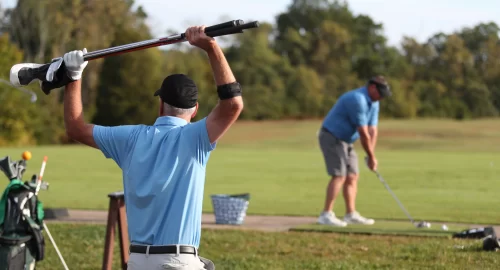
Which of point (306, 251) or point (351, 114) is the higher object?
point (351, 114)

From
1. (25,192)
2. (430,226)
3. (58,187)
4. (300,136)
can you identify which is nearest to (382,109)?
(300,136)

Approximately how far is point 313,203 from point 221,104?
11.5m

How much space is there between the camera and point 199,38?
14.3ft

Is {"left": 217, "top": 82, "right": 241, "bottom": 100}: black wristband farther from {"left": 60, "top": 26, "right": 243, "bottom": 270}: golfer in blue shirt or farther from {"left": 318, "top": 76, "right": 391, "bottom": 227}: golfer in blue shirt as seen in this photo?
{"left": 318, "top": 76, "right": 391, "bottom": 227}: golfer in blue shirt

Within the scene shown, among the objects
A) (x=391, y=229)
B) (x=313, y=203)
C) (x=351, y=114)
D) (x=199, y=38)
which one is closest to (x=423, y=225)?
(x=391, y=229)

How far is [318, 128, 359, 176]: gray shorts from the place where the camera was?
40.6ft

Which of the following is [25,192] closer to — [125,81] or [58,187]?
[58,187]

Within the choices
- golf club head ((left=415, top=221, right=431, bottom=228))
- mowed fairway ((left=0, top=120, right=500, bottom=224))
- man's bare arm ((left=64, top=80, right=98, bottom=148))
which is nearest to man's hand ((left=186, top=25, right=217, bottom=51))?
man's bare arm ((left=64, top=80, right=98, bottom=148))

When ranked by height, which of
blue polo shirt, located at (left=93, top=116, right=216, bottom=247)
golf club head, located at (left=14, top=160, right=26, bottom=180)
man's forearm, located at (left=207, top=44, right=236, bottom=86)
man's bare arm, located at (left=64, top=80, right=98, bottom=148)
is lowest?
golf club head, located at (left=14, top=160, right=26, bottom=180)

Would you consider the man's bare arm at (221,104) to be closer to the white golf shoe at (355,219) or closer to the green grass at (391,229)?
the green grass at (391,229)

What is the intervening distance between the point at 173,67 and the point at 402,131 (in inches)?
894

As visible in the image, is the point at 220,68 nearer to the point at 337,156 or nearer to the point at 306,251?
the point at 306,251

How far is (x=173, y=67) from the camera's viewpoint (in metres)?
70.6

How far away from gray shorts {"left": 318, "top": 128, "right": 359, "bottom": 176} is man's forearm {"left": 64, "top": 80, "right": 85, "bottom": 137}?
772cm
